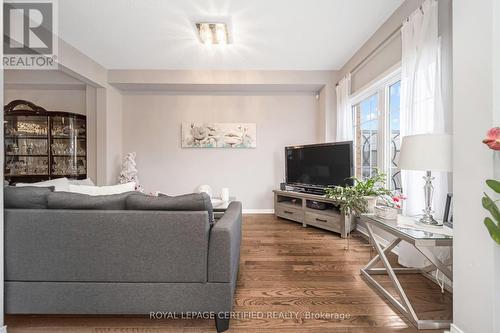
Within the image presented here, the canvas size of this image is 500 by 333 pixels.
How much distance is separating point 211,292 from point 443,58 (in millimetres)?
2616

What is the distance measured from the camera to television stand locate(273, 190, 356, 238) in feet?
10.5

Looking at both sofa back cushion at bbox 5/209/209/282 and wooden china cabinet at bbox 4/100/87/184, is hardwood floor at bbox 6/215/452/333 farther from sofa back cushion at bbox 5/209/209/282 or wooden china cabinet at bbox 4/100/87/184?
wooden china cabinet at bbox 4/100/87/184

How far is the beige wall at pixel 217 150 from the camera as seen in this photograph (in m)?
4.59

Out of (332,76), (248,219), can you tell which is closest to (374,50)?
(332,76)

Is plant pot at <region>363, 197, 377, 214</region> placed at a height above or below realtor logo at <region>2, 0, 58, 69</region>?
below

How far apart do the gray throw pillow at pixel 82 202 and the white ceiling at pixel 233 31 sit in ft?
6.99

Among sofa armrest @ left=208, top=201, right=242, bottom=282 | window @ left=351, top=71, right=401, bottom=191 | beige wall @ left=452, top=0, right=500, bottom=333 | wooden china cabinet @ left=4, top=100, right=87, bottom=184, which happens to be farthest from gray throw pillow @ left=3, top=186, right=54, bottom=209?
window @ left=351, top=71, right=401, bottom=191

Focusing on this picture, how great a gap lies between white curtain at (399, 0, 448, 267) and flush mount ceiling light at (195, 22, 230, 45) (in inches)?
79.6

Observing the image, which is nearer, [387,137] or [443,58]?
[443,58]

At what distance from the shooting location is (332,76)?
4.11 m

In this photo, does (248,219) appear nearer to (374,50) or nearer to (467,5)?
(374,50)

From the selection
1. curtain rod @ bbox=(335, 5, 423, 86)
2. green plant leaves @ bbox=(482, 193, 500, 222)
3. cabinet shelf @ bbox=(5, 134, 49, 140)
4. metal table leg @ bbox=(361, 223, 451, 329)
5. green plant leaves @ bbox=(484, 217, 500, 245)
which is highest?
curtain rod @ bbox=(335, 5, 423, 86)

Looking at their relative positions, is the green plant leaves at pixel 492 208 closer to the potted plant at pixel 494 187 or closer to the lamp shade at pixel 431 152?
the potted plant at pixel 494 187

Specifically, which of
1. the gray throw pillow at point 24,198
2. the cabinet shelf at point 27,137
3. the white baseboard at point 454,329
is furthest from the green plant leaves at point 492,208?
the cabinet shelf at point 27,137
